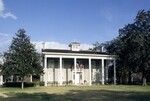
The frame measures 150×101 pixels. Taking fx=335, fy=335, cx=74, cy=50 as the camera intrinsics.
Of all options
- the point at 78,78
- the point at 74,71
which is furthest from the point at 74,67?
the point at 78,78

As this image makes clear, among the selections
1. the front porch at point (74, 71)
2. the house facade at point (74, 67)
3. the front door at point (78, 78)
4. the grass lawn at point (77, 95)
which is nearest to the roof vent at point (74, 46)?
the house facade at point (74, 67)

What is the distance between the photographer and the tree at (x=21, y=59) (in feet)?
159

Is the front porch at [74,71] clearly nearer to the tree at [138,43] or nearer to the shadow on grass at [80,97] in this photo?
the tree at [138,43]

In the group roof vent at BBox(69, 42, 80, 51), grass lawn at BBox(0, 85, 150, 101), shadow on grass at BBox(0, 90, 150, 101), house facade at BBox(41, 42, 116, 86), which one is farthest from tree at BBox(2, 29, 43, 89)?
shadow on grass at BBox(0, 90, 150, 101)

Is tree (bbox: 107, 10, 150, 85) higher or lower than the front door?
higher

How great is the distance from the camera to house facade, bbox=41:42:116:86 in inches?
2326

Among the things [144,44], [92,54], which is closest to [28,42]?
[92,54]

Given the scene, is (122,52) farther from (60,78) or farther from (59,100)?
(59,100)

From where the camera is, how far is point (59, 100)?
26031 millimetres

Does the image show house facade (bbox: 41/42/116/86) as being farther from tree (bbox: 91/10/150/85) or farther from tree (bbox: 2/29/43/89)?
tree (bbox: 2/29/43/89)

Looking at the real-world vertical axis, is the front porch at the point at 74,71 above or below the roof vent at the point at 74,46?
below

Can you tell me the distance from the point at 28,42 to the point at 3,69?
5.41 metres

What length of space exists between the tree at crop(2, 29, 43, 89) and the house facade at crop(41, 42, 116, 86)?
7598mm

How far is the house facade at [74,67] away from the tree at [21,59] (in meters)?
7.60
